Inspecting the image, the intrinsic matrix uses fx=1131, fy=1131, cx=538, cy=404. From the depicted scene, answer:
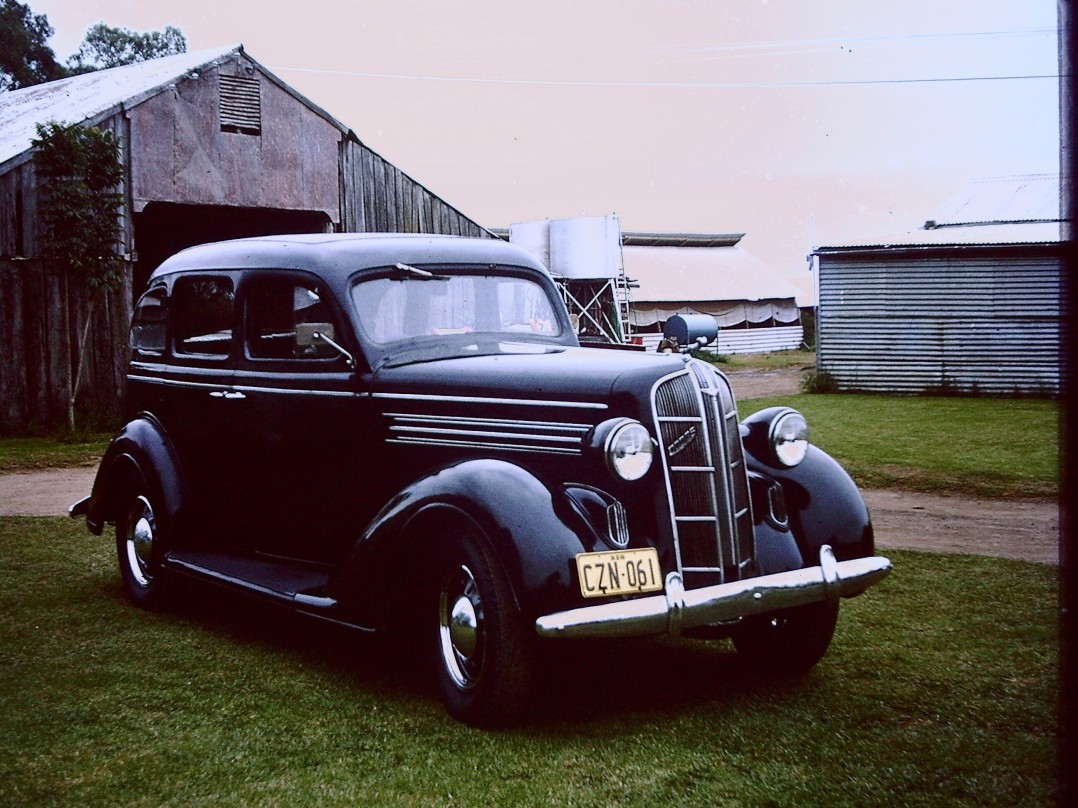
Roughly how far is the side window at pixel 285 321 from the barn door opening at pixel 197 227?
505 inches

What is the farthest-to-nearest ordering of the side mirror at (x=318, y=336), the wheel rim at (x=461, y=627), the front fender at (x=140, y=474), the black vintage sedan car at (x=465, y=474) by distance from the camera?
the front fender at (x=140, y=474), the side mirror at (x=318, y=336), the wheel rim at (x=461, y=627), the black vintage sedan car at (x=465, y=474)

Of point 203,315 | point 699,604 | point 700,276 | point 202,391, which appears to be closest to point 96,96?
point 203,315

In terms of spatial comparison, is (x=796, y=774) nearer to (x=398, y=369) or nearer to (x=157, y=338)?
(x=398, y=369)

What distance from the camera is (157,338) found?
6.75 meters

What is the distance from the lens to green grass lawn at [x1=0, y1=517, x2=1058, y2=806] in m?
3.80

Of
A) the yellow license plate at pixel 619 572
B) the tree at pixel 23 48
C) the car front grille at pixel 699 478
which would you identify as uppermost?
the tree at pixel 23 48

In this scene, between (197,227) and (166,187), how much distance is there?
5.02 m

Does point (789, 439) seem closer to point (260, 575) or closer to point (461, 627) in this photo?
point (461, 627)

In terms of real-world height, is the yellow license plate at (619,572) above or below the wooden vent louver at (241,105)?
below

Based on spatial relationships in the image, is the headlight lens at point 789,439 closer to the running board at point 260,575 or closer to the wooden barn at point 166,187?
the running board at point 260,575

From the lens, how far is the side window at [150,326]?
6.71 metres

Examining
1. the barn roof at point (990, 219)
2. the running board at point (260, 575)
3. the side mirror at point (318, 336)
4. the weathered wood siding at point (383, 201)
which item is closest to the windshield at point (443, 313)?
the side mirror at point (318, 336)

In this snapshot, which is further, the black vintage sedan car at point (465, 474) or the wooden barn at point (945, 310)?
the wooden barn at point (945, 310)

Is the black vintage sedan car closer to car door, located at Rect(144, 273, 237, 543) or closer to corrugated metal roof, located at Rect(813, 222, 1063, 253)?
Answer: car door, located at Rect(144, 273, 237, 543)
